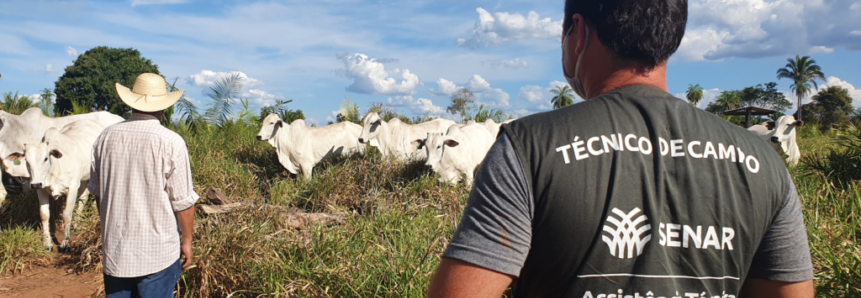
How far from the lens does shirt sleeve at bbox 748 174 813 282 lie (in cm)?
128

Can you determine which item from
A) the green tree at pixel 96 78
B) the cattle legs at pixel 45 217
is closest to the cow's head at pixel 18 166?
the cattle legs at pixel 45 217

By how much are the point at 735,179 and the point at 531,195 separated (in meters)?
0.48

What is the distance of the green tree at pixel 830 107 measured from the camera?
3950 centimetres

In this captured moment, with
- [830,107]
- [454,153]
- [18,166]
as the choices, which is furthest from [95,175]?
[830,107]

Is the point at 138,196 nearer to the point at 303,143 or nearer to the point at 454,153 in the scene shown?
the point at 454,153

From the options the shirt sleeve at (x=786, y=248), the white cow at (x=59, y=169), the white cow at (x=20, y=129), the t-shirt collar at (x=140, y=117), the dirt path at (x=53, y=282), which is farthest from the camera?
the white cow at (x=20, y=129)

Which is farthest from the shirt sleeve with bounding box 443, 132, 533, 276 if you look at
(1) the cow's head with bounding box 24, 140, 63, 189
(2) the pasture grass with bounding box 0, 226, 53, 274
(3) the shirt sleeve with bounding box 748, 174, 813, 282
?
(2) the pasture grass with bounding box 0, 226, 53, 274

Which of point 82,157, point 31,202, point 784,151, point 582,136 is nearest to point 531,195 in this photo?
point 582,136

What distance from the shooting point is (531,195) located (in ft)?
3.72

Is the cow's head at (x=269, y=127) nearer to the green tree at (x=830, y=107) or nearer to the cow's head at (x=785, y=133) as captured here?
the cow's head at (x=785, y=133)

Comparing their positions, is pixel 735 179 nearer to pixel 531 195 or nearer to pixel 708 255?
pixel 708 255

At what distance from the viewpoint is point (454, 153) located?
8.42 m

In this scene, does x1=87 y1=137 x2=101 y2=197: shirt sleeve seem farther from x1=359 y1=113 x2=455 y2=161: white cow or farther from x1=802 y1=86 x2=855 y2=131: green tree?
x1=802 y1=86 x2=855 y2=131: green tree

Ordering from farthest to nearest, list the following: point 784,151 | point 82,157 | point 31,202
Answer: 1. point 784,151
2. point 31,202
3. point 82,157
